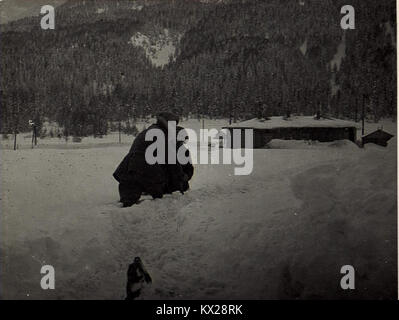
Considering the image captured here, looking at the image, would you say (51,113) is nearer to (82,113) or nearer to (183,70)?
(82,113)

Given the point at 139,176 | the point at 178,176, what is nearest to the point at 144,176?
the point at 139,176

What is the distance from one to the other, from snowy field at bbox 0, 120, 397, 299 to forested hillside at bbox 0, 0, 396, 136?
3.68 feet

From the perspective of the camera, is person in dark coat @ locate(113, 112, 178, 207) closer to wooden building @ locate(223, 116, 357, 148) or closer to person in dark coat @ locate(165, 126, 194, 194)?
person in dark coat @ locate(165, 126, 194, 194)

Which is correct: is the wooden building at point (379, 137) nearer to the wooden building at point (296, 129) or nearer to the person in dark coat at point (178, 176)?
the wooden building at point (296, 129)

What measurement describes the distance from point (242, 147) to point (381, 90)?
2980 mm

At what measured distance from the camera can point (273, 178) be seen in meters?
7.09

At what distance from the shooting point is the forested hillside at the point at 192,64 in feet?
24.5

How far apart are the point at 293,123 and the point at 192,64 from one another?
267cm

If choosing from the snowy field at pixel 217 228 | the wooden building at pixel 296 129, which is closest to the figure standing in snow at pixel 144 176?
the snowy field at pixel 217 228

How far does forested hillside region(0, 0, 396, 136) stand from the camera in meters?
7.46

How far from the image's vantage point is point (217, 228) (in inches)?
261

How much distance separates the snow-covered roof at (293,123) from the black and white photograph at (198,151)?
4 cm

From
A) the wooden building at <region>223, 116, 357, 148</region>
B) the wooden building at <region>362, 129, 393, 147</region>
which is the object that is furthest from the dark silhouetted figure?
the wooden building at <region>362, 129, 393, 147</region>

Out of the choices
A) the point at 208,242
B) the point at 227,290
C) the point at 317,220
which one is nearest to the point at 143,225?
the point at 208,242
